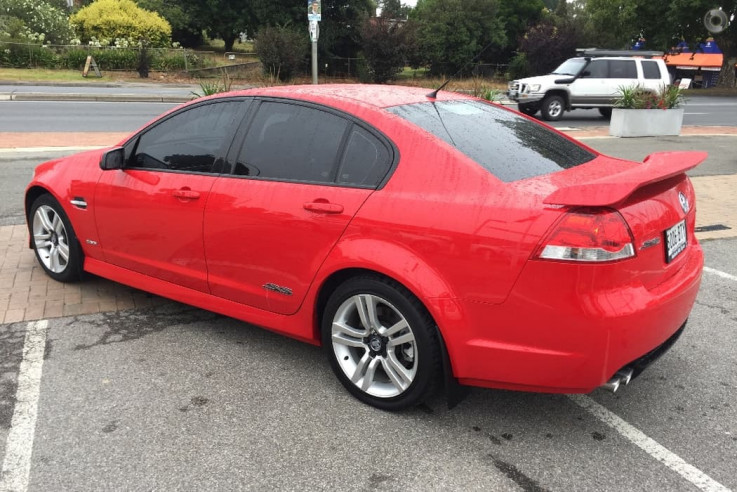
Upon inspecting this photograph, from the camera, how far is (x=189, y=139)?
3.93m

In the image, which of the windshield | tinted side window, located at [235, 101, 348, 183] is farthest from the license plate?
the windshield

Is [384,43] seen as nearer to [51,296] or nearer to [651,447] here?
[51,296]

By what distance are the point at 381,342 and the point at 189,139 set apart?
5.95 feet

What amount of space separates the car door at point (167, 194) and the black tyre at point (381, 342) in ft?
3.39

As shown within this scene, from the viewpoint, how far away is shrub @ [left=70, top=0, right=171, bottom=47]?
3297 cm

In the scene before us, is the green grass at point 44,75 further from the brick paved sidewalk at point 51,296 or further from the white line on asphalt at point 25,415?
the white line on asphalt at point 25,415

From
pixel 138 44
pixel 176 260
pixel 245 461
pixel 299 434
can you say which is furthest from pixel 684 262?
pixel 138 44

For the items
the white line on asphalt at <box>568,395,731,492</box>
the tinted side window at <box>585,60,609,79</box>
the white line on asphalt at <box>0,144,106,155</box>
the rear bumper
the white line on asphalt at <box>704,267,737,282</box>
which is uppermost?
the tinted side window at <box>585,60,609,79</box>

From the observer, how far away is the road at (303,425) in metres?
2.69

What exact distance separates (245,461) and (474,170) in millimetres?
1632

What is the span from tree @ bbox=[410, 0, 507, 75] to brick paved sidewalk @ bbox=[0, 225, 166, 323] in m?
34.0

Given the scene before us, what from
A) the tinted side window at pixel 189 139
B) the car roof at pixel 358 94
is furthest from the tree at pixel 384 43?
the car roof at pixel 358 94

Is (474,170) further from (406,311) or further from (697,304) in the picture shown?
(697,304)

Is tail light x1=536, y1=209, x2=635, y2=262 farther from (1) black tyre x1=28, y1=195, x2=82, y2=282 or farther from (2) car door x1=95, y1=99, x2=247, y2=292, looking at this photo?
(1) black tyre x1=28, y1=195, x2=82, y2=282
